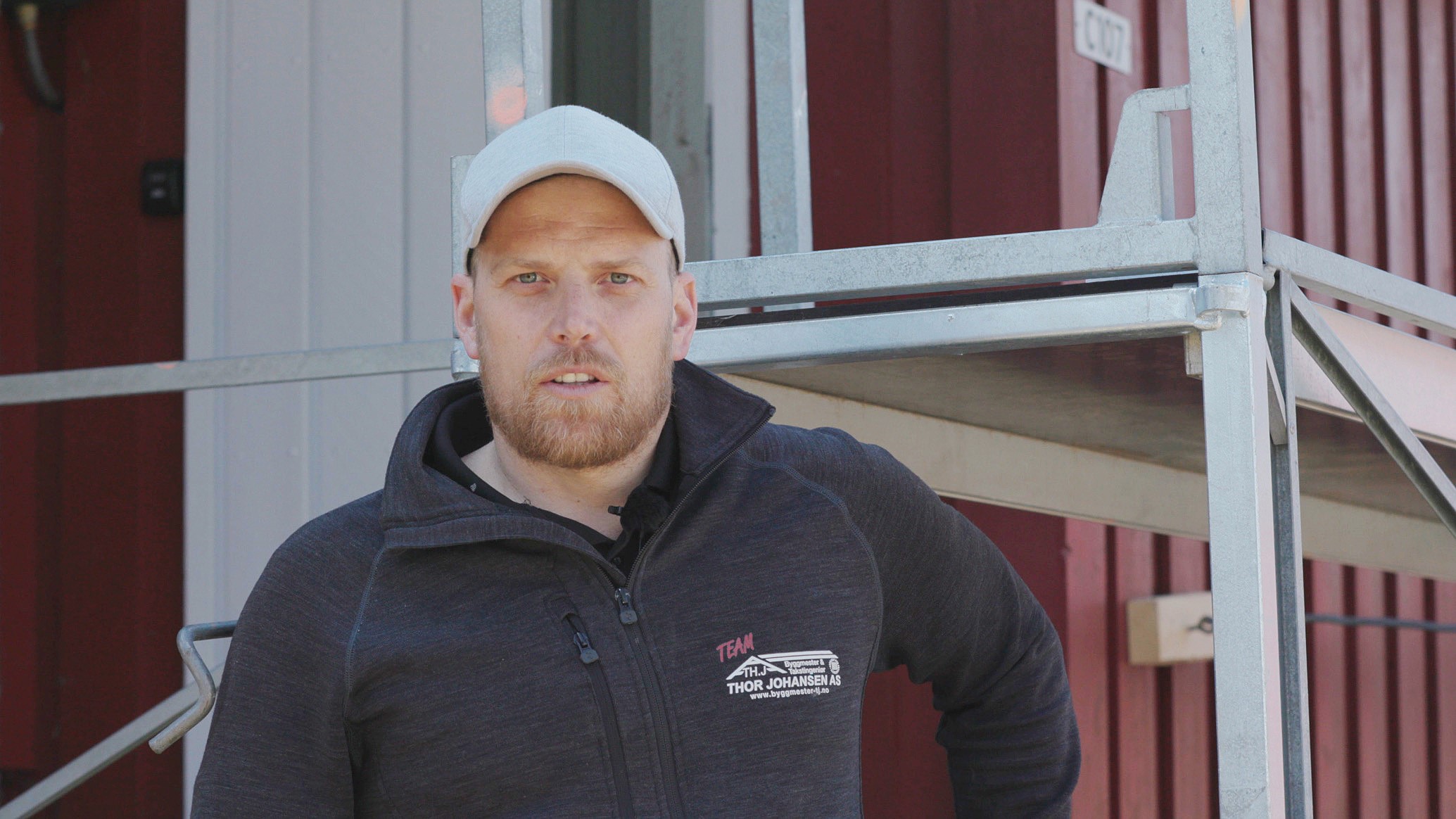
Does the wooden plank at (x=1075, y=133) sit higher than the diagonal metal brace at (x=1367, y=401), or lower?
higher

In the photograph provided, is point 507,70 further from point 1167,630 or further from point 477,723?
point 1167,630

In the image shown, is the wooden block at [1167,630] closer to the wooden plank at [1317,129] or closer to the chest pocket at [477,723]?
the wooden plank at [1317,129]

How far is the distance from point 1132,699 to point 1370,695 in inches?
67.1

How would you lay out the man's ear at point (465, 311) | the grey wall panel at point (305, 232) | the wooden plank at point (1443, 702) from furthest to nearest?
the wooden plank at point (1443, 702) → the grey wall panel at point (305, 232) → the man's ear at point (465, 311)

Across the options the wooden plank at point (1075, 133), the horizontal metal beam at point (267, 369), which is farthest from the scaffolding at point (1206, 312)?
the wooden plank at point (1075, 133)

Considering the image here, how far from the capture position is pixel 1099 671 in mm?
4031

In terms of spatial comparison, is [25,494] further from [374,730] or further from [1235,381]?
[1235,381]

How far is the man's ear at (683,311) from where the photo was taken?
78.3 inches

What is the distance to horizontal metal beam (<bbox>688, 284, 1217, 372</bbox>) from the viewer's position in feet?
5.97

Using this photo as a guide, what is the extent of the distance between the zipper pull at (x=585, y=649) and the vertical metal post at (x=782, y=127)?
2.80 feet

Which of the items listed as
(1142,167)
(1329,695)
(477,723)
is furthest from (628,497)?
(1329,695)

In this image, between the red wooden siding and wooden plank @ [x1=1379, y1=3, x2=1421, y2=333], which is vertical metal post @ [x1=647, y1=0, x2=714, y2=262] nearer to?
the red wooden siding

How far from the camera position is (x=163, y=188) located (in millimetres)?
4129

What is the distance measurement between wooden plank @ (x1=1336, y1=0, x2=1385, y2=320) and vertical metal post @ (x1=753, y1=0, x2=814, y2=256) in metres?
3.48
